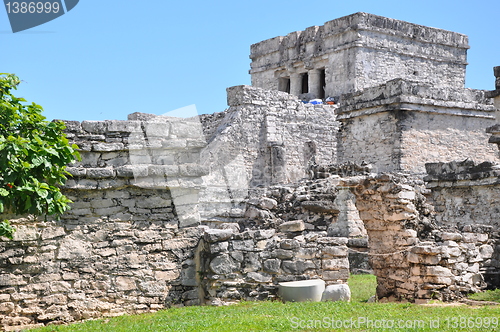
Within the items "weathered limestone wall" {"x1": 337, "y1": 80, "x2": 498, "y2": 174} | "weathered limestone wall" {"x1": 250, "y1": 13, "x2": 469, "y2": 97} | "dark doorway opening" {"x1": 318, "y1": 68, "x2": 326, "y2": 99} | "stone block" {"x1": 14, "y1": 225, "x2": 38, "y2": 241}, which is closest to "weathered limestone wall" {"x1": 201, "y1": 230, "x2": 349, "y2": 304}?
"stone block" {"x1": 14, "y1": 225, "x2": 38, "y2": 241}

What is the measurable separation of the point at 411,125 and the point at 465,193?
162 inches

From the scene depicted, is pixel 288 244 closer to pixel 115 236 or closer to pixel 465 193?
pixel 115 236

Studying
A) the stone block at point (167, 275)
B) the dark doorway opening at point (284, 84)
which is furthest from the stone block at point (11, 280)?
the dark doorway opening at point (284, 84)

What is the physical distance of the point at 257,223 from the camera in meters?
11.4

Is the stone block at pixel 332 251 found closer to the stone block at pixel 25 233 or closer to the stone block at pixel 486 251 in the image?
the stone block at pixel 486 251

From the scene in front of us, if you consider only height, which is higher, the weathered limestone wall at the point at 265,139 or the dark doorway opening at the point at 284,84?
the dark doorway opening at the point at 284,84

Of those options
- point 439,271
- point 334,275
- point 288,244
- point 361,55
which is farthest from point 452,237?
point 361,55

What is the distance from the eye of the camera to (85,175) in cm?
748

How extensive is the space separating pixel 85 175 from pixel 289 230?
3292 mm

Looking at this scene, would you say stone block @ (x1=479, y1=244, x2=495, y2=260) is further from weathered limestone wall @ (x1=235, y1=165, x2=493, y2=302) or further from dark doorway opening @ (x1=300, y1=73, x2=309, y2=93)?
dark doorway opening @ (x1=300, y1=73, x2=309, y2=93)

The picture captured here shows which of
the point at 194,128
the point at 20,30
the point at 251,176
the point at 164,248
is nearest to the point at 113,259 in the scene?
the point at 164,248

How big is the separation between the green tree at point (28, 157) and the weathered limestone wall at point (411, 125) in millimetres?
11963

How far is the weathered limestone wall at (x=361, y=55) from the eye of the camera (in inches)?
1005

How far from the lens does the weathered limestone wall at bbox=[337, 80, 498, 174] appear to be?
674 inches
